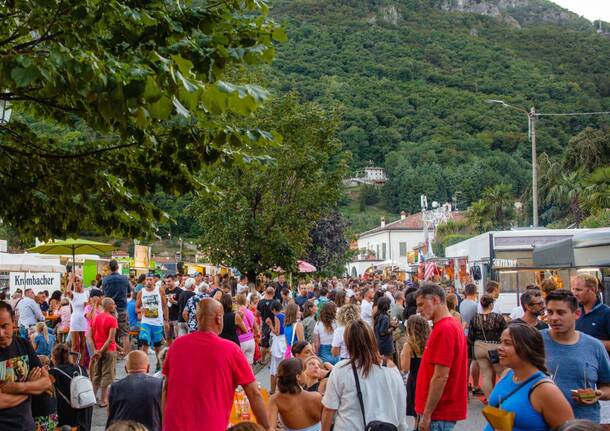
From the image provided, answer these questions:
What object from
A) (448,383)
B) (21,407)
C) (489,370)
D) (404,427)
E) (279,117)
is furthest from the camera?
(279,117)

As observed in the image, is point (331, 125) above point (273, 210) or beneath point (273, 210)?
above

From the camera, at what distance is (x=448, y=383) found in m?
6.02

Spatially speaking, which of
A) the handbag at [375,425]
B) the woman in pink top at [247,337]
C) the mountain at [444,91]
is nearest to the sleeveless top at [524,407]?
the handbag at [375,425]

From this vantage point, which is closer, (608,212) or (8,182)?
(8,182)

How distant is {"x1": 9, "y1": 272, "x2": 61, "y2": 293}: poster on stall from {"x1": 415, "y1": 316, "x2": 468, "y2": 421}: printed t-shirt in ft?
51.0

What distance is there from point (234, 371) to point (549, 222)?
64.3 metres

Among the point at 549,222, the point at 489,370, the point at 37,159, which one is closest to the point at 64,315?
the point at 489,370

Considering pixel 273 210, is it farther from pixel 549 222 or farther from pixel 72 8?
pixel 549 222

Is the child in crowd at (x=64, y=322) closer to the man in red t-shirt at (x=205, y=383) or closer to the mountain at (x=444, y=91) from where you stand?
the man in red t-shirt at (x=205, y=383)

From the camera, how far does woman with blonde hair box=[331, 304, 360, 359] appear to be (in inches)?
413

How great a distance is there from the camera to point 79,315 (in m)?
15.1

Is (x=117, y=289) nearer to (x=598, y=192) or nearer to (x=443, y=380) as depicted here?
(x=443, y=380)

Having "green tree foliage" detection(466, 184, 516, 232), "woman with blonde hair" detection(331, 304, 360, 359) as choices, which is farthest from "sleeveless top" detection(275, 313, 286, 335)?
"green tree foliage" detection(466, 184, 516, 232)

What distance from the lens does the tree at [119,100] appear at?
12.2 ft
